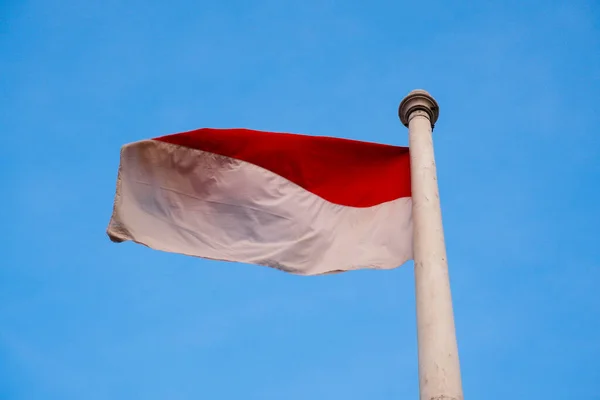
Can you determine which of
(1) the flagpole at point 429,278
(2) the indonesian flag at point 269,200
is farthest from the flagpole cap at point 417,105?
(2) the indonesian flag at point 269,200

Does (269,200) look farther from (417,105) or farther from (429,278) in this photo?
(429,278)

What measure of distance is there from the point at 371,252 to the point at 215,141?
3.77 meters

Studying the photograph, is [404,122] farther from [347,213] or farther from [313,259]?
→ [313,259]

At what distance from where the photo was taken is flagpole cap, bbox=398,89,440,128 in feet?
45.9

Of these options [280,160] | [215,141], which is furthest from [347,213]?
[215,141]

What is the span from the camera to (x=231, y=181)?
14836 millimetres

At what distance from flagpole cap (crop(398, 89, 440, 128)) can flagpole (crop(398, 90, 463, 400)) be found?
0.06 ft

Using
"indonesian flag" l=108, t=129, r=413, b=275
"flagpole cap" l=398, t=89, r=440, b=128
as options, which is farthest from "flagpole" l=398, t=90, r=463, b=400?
"indonesian flag" l=108, t=129, r=413, b=275

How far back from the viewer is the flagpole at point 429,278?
9375mm

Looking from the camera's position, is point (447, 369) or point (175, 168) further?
point (175, 168)

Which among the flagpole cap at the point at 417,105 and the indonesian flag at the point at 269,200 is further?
the flagpole cap at the point at 417,105

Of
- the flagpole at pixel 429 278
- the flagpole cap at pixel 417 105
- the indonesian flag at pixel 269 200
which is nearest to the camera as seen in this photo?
the flagpole at pixel 429 278

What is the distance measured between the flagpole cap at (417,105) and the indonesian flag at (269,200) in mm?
631

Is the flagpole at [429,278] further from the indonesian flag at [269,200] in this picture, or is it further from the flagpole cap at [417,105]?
the indonesian flag at [269,200]
